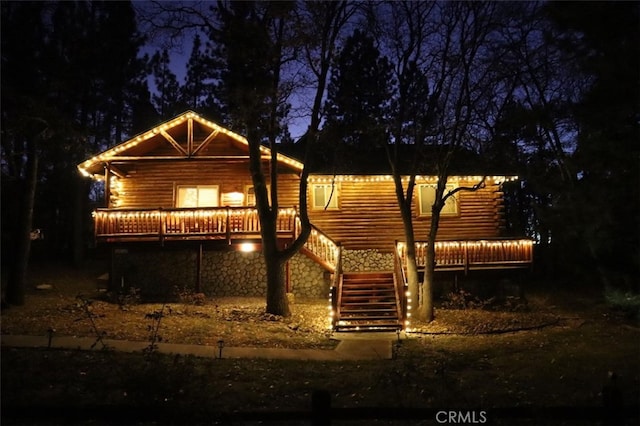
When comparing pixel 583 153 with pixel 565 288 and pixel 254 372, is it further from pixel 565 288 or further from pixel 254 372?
pixel 565 288

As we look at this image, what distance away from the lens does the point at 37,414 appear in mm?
6070

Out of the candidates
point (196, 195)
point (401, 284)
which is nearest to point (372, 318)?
point (401, 284)

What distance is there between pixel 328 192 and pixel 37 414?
1822 centimetres

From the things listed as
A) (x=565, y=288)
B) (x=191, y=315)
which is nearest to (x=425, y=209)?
(x=565, y=288)

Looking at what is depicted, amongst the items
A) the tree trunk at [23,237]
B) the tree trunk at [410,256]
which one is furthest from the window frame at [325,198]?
the tree trunk at [23,237]

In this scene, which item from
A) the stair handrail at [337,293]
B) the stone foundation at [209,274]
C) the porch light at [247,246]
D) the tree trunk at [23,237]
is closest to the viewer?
the stair handrail at [337,293]

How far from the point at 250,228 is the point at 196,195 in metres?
5.03

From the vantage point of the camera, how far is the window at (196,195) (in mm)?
23094

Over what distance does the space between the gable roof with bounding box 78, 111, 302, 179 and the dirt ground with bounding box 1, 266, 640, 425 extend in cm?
559

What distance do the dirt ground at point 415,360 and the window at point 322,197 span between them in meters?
5.39

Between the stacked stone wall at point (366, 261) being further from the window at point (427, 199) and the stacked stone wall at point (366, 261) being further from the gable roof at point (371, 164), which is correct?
the gable roof at point (371, 164)

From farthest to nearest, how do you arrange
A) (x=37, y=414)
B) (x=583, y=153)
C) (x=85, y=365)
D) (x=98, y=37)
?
(x=98, y=37), (x=583, y=153), (x=85, y=365), (x=37, y=414)

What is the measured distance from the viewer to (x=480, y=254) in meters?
19.7

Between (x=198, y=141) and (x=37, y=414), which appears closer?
(x=37, y=414)
